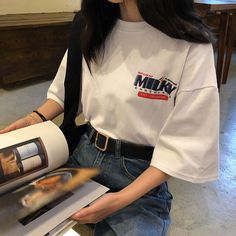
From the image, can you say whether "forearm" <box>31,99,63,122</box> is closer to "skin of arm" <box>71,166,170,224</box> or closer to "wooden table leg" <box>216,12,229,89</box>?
"skin of arm" <box>71,166,170,224</box>

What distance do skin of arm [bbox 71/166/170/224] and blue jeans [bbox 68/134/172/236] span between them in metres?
0.05

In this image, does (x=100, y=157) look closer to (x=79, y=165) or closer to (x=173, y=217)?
(x=79, y=165)

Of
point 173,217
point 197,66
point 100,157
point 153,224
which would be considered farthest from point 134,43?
point 173,217

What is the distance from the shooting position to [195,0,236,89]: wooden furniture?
1.68m

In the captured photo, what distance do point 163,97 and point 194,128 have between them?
0.27ft

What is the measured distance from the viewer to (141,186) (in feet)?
1.95

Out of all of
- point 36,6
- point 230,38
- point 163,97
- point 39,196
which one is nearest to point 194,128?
point 163,97

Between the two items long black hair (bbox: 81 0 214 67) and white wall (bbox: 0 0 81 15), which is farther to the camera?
white wall (bbox: 0 0 81 15)

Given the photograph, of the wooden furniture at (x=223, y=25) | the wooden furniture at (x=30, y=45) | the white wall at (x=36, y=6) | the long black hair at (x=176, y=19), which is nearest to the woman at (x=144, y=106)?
the long black hair at (x=176, y=19)

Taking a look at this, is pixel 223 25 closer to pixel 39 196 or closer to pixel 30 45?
pixel 30 45

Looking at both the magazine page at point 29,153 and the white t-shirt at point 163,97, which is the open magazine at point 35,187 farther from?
the white t-shirt at point 163,97

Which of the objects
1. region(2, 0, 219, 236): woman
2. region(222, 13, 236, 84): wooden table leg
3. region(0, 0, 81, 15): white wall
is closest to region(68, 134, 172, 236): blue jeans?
region(2, 0, 219, 236): woman

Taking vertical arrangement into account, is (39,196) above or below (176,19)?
below

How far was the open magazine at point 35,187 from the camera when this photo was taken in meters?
0.51
